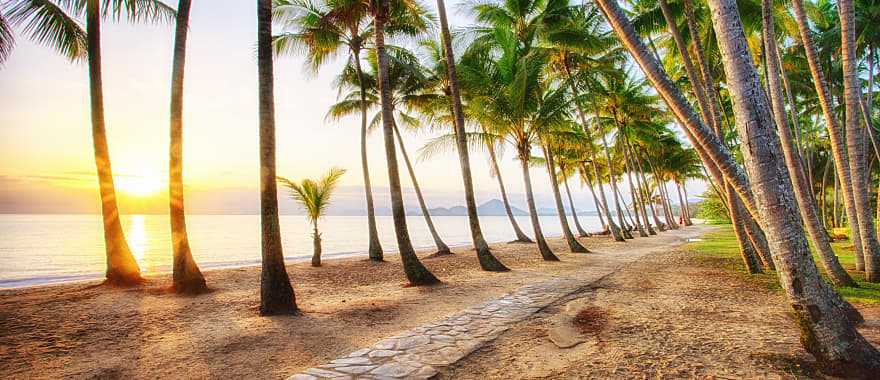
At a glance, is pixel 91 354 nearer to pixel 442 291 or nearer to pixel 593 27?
pixel 442 291

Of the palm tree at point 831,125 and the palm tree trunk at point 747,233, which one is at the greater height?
the palm tree at point 831,125

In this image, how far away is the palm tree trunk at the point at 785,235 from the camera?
10.2 feet

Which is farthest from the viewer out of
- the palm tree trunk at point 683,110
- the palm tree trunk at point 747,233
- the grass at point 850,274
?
the palm tree trunk at point 747,233

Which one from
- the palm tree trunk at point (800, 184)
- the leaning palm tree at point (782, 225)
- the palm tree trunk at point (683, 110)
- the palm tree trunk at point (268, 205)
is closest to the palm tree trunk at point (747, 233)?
the palm tree trunk at point (800, 184)

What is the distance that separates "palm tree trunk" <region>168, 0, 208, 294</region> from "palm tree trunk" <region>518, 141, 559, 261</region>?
909 centimetres

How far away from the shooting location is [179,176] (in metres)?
7.63

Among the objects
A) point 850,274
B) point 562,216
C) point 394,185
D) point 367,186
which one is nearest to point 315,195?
point 367,186

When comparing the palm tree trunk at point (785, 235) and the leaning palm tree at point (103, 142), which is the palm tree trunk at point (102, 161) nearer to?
the leaning palm tree at point (103, 142)

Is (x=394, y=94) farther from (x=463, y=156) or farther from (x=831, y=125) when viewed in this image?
(x=831, y=125)

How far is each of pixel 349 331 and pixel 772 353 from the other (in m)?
4.60

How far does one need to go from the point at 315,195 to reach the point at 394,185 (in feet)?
17.5

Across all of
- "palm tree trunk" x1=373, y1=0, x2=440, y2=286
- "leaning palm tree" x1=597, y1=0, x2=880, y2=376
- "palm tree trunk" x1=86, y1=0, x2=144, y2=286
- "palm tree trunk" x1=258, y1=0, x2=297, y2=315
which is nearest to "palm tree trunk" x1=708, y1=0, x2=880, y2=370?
"leaning palm tree" x1=597, y1=0, x2=880, y2=376

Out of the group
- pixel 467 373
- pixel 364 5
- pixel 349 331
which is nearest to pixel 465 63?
pixel 364 5

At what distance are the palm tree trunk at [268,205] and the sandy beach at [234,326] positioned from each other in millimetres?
343
